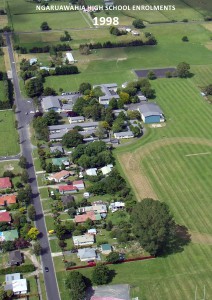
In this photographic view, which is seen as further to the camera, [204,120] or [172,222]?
[204,120]

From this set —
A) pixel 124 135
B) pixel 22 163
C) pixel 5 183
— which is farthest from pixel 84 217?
pixel 124 135

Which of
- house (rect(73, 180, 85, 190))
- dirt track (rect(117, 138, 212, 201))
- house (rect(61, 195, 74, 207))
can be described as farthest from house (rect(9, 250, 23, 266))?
dirt track (rect(117, 138, 212, 201))

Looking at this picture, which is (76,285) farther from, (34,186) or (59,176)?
(59,176)

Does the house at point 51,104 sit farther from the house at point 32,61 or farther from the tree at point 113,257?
the tree at point 113,257

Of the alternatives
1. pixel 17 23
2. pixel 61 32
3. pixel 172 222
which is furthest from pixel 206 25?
pixel 172 222

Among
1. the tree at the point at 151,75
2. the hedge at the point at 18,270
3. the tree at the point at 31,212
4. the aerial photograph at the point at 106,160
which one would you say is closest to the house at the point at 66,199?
the aerial photograph at the point at 106,160

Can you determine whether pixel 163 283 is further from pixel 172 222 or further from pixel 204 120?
pixel 204 120
